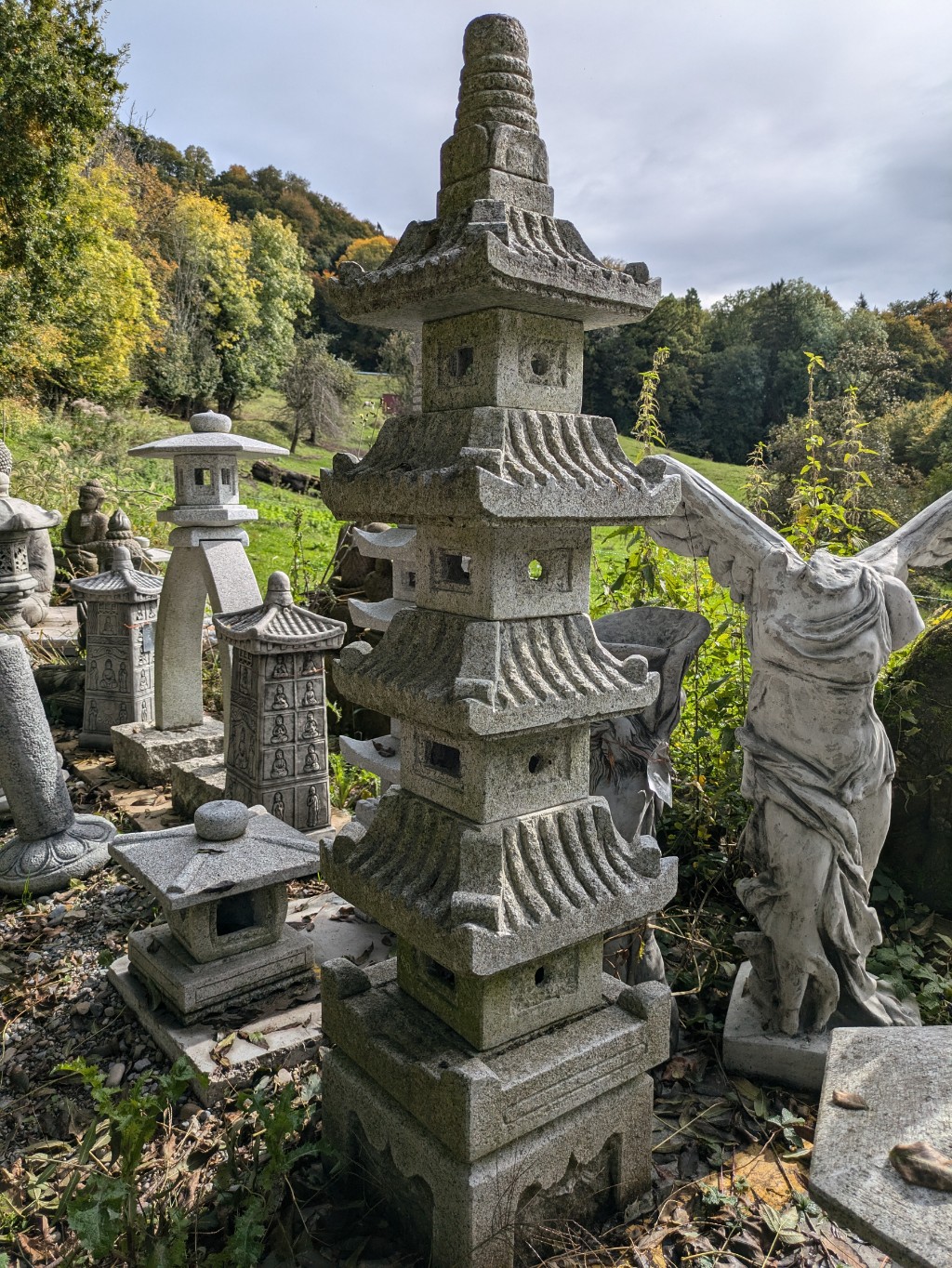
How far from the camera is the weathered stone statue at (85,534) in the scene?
1174 centimetres

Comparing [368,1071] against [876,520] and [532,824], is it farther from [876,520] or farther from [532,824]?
[876,520]

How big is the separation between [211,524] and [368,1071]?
5.09 m

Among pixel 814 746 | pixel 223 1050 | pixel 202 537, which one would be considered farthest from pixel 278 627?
pixel 814 746

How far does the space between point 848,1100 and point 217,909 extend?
3.44m

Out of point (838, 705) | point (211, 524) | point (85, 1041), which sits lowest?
point (85, 1041)

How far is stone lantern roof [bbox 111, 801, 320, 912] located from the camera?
4.26 m

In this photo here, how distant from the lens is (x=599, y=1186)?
11.1ft

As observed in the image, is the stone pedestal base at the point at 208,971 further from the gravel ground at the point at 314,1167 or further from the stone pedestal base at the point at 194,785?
the stone pedestal base at the point at 194,785

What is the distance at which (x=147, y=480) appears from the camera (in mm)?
18906

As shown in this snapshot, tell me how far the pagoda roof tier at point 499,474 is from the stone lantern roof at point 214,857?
2.20 m

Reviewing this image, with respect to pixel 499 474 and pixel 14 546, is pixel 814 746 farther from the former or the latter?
pixel 14 546

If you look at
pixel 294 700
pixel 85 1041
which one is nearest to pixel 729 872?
pixel 294 700

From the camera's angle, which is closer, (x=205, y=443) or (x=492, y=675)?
(x=492, y=675)

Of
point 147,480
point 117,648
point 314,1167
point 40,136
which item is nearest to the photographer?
point 314,1167
